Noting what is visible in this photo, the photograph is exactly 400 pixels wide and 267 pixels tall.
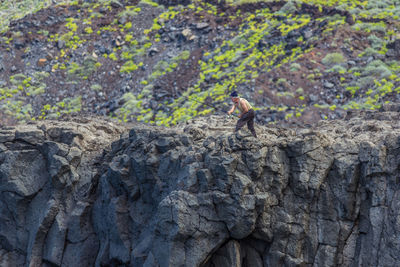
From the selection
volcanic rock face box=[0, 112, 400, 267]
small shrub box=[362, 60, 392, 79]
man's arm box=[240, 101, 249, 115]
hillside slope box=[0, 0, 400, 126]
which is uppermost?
man's arm box=[240, 101, 249, 115]

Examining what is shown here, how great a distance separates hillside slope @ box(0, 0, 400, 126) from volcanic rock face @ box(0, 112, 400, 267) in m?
22.7

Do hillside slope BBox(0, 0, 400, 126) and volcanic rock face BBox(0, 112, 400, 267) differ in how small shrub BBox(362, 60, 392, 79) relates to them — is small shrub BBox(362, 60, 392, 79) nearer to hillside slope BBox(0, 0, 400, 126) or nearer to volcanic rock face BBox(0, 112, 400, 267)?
hillside slope BBox(0, 0, 400, 126)

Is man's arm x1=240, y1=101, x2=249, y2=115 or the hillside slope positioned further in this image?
the hillside slope

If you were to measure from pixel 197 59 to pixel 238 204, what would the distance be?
41.8m

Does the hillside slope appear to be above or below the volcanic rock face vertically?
below

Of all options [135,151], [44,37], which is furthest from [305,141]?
[44,37]

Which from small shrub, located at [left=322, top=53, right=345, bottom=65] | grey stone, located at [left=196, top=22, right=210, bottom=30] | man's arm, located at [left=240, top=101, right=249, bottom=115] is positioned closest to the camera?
man's arm, located at [left=240, top=101, right=249, bottom=115]

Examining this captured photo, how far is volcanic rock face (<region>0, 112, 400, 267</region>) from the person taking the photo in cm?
1997

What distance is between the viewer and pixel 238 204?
20.2 meters

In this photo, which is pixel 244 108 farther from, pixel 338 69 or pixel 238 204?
pixel 338 69

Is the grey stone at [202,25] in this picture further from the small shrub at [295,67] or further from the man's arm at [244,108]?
the man's arm at [244,108]

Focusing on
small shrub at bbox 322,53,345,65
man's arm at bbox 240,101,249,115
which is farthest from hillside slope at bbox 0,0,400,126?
man's arm at bbox 240,101,249,115

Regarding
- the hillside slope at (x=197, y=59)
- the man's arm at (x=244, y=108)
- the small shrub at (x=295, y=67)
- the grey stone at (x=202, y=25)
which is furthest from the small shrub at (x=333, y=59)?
the man's arm at (x=244, y=108)

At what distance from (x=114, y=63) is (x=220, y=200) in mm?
46096
